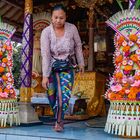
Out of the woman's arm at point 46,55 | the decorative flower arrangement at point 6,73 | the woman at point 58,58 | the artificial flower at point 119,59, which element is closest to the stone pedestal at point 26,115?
the decorative flower arrangement at point 6,73

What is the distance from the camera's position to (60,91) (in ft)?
12.6

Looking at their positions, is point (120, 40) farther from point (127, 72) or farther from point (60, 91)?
point (60, 91)

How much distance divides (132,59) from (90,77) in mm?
3449

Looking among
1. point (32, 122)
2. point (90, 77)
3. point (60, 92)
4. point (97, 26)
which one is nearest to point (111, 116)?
point (60, 92)

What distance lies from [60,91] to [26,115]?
3.86 ft

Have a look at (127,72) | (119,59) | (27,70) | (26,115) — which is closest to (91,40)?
(27,70)

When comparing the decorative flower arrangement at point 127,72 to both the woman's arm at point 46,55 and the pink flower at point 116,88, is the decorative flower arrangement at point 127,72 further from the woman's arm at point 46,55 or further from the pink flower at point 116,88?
the woman's arm at point 46,55

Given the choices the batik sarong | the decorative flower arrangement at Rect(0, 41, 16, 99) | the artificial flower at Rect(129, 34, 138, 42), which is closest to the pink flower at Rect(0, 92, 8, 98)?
the decorative flower arrangement at Rect(0, 41, 16, 99)

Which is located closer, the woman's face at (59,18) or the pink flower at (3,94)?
the woman's face at (59,18)

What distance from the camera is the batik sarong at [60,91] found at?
151 inches

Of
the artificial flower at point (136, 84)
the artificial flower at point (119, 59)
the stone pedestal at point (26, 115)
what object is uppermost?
the artificial flower at point (119, 59)

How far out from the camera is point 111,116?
365cm

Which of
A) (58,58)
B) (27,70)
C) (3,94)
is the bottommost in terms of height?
(3,94)

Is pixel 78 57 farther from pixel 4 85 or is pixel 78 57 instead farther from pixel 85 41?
pixel 85 41
